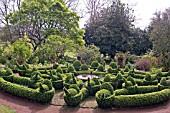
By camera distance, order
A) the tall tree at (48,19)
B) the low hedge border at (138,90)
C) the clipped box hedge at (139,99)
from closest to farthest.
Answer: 1. the clipped box hedge at (139,99)
2. the low hedge border at (138,90)
3. the tall tree at (48,19)

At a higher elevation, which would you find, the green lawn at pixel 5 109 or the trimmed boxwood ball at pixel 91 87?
the trimmed boxwood ball at pixel 91 87

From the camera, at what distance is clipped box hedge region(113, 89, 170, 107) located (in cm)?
1048

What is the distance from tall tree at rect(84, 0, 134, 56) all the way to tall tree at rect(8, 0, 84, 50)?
4.93 m

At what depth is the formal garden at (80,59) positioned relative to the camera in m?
11.1

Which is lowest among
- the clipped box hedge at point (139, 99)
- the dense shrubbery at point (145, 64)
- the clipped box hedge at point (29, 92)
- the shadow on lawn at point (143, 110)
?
the shadow on lawn at point (143, 110)

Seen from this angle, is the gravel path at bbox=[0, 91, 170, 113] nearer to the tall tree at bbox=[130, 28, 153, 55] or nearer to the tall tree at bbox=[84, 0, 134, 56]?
the tall tree at bbox=[84, 0, 134, 56]

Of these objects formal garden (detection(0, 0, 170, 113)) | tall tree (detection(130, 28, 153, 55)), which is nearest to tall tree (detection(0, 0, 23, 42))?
formal garden (detection(0, 0, 170, 113))

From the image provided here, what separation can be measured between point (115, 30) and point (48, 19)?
8.56 meters

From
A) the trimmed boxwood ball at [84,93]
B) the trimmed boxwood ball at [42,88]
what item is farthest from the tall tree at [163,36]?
the trimmed boxwood ball at [42,88]

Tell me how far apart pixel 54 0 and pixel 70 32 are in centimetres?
402

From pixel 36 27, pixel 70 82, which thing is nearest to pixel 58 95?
pixel 70 82

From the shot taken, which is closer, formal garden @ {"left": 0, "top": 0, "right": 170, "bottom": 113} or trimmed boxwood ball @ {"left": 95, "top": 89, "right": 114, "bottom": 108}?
trimmed boxwood ball @ {"left": 95, "top": 89, "right": 114, "bottom": 108}

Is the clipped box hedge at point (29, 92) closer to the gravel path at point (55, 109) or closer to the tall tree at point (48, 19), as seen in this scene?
the gravel path at point (55, 109)

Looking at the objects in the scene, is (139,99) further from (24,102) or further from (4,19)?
(4,19)
